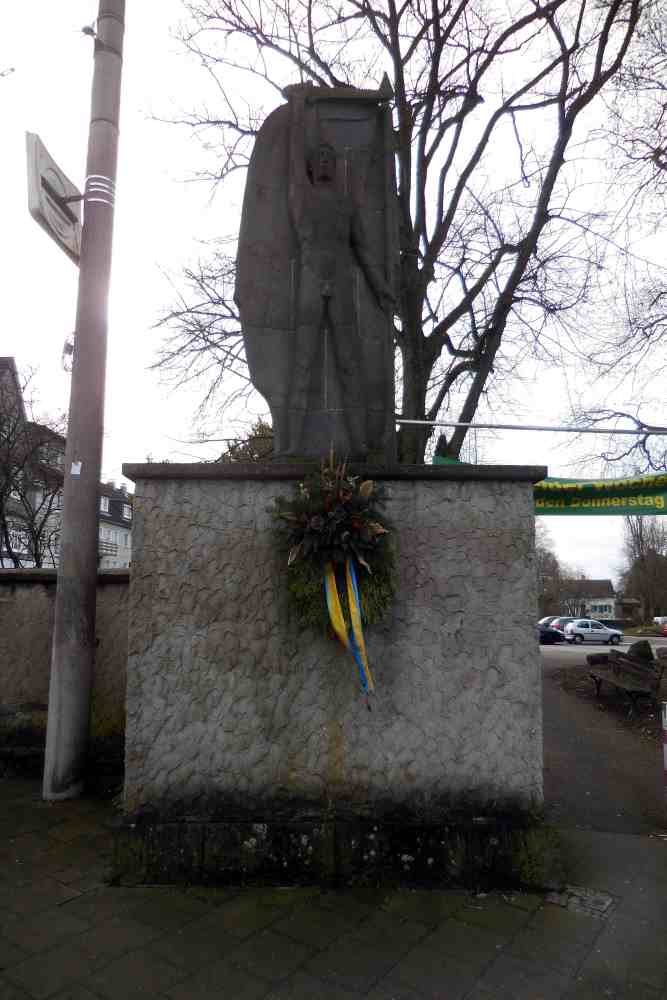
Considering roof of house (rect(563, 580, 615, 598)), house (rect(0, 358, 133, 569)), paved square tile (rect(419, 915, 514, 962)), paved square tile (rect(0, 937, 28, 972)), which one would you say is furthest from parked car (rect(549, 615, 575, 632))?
paved square tile (rect(0, 937, 28, 972))

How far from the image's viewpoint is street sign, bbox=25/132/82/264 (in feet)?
15.8

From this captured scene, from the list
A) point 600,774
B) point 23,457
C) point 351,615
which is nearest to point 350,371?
point 351,615

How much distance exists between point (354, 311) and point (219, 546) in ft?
5.97

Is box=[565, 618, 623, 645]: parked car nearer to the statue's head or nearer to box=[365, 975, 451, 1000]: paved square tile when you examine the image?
the statue's head

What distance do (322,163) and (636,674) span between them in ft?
27.5

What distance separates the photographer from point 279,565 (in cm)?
358

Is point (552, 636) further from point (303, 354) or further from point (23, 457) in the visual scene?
point (303, 354)

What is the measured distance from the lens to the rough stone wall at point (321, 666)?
11.3ft

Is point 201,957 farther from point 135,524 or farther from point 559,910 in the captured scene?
point 135,524

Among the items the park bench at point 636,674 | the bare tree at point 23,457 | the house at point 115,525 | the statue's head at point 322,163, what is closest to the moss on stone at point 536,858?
the statue's head at point 322,163

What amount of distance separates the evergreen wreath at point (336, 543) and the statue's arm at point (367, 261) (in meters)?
1.43

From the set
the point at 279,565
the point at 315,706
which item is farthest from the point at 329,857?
the point at 279,565

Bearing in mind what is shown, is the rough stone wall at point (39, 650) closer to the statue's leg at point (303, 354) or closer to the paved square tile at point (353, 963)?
the statue's leg at point (303, 354)

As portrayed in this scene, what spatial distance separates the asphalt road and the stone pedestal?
2.50ft
